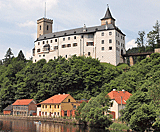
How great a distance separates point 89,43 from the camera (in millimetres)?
83250

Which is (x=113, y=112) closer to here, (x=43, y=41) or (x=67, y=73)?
(x=67, y=73)

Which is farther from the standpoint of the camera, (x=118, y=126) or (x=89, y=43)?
(x=89, y=43)

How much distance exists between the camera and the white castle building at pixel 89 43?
3103 inches

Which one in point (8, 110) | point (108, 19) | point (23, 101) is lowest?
point (8, 110)

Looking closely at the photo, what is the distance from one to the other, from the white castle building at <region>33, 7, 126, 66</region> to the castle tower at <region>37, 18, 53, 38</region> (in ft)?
39.3

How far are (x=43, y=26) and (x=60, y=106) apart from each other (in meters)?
61.8

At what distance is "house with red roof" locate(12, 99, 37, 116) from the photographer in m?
64.8

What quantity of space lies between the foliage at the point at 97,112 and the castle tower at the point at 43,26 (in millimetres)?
73470

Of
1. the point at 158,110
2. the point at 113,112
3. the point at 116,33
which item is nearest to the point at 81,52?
the point at 116,33

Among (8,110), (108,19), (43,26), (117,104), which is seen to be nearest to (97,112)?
(117,104)

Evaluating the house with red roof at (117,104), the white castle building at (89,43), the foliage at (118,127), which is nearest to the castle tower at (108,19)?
the white castle building at (89,43)

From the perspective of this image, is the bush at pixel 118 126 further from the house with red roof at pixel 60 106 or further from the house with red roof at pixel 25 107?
the house with red roof at pixel 25 107

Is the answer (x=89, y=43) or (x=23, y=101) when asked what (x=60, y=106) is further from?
(x=89, y=43)

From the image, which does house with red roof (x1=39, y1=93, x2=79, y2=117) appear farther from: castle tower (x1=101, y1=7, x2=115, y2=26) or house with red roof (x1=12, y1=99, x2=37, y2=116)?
castle tower (x1=101, y1=7, x2=115, y2=26)
